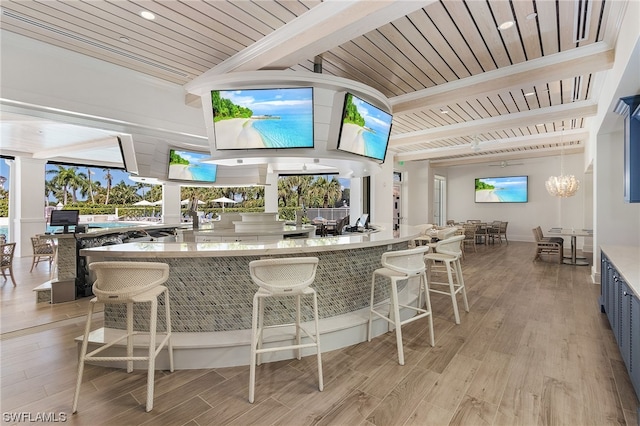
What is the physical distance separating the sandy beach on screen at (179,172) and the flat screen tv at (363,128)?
3.20 meters

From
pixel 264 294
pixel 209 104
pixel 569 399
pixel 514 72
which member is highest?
pixel 514 72

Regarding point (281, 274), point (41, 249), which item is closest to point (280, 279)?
point (281, 274)

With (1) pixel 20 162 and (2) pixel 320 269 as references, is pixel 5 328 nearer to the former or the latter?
(2) pixel 320 269

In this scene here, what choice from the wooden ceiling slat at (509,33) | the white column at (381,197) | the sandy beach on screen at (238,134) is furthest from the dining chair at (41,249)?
the wooden ceiling slat at (509,33)

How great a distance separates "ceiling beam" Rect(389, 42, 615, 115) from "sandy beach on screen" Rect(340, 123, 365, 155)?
1601 millimetres

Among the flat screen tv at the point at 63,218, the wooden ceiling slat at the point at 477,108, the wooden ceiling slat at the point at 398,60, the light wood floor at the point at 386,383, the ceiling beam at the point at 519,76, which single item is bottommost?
the light wood floor at the point at 386,383

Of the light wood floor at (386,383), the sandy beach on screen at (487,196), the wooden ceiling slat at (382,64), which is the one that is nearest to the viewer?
the light wood floor at (386,383)

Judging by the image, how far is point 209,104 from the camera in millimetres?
3561

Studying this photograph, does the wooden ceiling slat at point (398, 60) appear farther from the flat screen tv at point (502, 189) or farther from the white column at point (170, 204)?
the flat screen tv at point (502, 189)

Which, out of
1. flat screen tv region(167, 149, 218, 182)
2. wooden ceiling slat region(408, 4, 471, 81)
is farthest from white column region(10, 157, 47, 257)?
wooden ceiling slat region(408, 4, 471, 81)

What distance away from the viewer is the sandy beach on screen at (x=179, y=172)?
17.3 feet

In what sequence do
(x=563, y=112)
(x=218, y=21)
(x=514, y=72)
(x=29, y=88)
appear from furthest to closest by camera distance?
1. (x=563, y=112)
2. (x=514, y=72)
3. (x=29, y=88)
4. (x=218, y=21)

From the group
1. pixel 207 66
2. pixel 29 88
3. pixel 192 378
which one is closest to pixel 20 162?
pixel 29 88

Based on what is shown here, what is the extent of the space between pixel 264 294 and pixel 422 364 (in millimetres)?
1551
